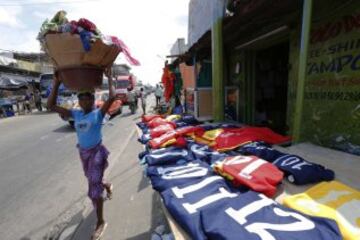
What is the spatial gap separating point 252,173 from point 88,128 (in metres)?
1.98

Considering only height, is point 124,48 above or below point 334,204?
above

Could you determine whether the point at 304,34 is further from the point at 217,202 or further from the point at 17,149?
the point at 17,149

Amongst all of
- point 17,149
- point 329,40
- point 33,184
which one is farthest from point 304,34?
point 17,149

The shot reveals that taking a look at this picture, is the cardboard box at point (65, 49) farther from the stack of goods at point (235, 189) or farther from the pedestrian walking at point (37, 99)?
the pedestrian walking at point (37, 99)

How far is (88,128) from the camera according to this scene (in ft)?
10.1

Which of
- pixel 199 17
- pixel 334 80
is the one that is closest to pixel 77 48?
pixel 334 80

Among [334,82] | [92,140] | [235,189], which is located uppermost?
[334,82]

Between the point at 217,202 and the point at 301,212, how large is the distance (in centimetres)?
55

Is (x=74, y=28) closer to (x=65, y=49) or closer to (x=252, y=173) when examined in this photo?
(x=65, y=49)

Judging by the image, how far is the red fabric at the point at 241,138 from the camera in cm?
323

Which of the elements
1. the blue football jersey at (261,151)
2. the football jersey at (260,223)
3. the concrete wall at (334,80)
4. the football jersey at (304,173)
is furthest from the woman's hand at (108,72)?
the concrete wall at (334,80)

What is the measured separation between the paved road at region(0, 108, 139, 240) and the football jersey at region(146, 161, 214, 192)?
1.95m

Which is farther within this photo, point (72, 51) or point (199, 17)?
point (199, 17)

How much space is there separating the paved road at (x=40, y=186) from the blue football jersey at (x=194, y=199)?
2355mm
